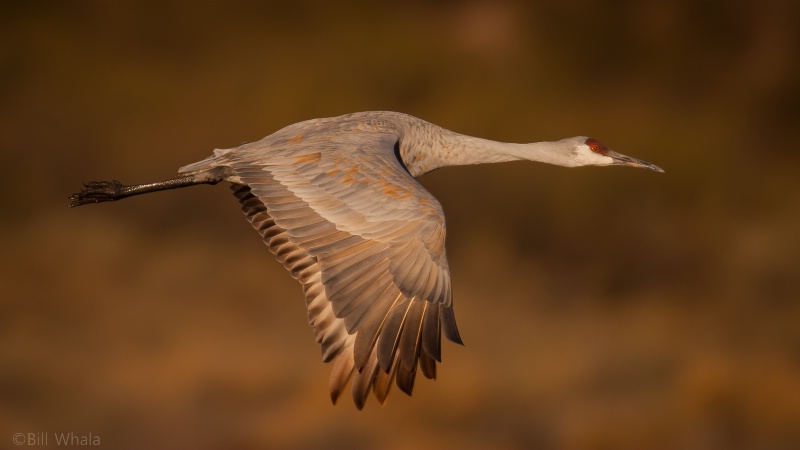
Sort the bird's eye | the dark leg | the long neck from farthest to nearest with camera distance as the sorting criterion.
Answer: the bird's eye → the long neck → the dark leg

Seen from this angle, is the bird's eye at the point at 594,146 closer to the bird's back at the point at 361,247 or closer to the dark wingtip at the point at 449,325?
the bird's back at the point at 361,247

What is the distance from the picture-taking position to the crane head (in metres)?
10.5

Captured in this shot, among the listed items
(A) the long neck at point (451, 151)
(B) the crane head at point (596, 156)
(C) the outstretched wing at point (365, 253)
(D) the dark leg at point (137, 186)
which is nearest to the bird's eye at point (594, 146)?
(B) the crane head at point (596, 156)

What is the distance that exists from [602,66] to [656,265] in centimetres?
189

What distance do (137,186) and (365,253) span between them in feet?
6.45

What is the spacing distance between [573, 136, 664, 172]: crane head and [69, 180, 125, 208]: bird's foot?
10.1 feet

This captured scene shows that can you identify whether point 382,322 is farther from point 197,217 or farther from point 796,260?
point 796,260

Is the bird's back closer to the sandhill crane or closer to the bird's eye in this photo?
the sandhill crane

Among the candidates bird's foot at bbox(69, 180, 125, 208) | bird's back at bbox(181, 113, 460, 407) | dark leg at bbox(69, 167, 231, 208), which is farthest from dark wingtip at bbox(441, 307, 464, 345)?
bird's foot at bbox(69, 180, 125, 208)

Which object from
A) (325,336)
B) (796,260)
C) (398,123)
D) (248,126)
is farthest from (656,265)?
(325,336)

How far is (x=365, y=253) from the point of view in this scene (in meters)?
8.30

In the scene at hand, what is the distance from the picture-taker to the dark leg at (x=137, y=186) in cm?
927

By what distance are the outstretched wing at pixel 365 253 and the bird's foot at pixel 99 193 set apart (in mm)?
990

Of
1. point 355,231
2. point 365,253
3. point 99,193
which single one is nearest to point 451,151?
point 355,231
